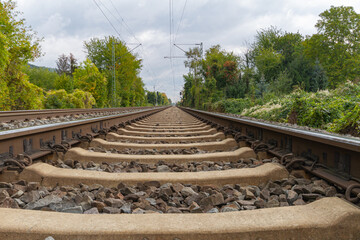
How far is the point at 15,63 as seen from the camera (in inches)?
591

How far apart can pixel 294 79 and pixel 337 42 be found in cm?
2801

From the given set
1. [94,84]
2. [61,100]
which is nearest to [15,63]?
[61,100]

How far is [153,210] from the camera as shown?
167cm

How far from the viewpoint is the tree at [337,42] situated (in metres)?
40.2

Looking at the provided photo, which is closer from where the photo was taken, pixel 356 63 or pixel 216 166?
pixel 216 166

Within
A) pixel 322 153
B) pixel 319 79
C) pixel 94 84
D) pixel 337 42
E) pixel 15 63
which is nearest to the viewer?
pixel 322 153

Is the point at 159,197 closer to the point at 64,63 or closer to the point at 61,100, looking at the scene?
the point at 61,100

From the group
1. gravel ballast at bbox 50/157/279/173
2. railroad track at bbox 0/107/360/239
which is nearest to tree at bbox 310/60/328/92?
railroad track at bbox 0/107/360/239

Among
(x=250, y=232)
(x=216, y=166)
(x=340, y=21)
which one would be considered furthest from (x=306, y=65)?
(x=340, y=21)

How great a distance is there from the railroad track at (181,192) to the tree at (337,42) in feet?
141

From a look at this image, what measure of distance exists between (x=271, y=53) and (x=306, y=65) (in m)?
9.91

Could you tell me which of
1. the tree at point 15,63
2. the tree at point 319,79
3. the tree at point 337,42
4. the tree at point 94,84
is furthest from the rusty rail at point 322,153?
the tree at point 337,42

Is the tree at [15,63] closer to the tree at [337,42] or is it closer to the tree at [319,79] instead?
the tree at [319,79]

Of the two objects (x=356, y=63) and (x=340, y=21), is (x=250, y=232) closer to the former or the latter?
(x=356, y=63)
